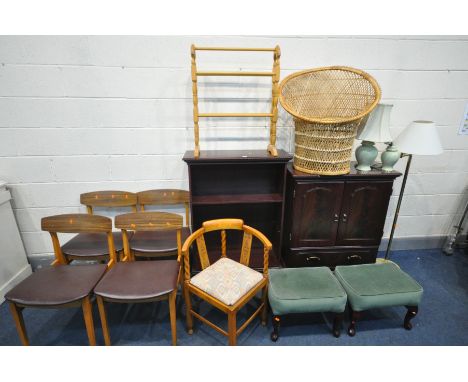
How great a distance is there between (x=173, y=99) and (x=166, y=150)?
0.42m

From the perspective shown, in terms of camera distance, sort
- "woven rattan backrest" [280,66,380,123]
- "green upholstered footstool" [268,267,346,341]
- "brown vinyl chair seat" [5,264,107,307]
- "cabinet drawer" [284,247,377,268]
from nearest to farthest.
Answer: "brown vinyl chair seat" [5,264,107,307] < "green upholstered footstool" [268,267,346,341] < "woven rattan backrest" [280,66,380,123] < "cabinet drawer" [284,247,377,268]

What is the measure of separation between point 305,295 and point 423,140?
1374 mm

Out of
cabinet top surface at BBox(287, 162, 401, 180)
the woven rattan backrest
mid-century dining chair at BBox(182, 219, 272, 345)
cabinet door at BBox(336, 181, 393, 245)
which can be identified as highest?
the woven rattan backrest

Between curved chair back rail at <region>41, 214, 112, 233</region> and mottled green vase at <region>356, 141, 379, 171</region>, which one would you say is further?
mottled green vase at <region>356, 141, 379, 171</region>

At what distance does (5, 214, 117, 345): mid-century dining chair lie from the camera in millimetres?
1468

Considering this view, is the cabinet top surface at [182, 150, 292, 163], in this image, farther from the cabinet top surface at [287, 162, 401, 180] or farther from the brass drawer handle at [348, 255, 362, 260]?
the brass drawer handle at [348, 255, 362, 260]

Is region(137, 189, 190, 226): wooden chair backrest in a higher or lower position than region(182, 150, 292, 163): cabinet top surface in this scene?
lower

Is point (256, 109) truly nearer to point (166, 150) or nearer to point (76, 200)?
point (166, 150)

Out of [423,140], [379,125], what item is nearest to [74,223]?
[379,125]

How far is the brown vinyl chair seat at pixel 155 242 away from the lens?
1906 mm

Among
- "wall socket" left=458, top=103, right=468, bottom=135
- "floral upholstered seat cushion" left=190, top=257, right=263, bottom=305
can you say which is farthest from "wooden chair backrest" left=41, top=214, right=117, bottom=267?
"wall socket" left=458, top=103, right=468, bottom=135

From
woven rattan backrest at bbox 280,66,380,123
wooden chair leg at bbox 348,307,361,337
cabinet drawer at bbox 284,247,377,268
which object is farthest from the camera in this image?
cabinet drawer at bbox 284,247,377,268

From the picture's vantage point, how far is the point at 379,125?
1.92 metres

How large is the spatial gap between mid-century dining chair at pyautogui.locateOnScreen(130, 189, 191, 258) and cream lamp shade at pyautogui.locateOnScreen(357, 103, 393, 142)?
5.05 feet
